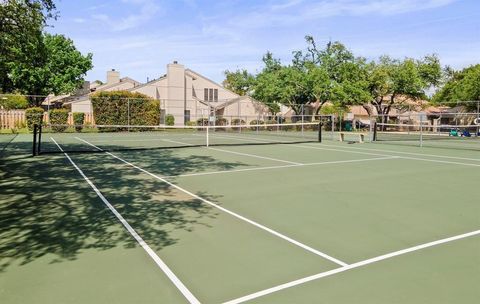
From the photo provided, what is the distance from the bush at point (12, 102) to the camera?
1631 inches

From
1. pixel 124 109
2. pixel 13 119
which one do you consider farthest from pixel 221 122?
pixel 13 119

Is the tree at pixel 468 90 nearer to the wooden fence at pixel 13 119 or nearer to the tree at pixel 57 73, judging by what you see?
the wooden fence at pixel 13 119

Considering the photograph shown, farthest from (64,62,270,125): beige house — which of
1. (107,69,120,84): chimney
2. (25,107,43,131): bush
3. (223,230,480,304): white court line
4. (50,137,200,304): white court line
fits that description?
(223,230,480,304): white court line

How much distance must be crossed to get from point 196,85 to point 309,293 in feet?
171

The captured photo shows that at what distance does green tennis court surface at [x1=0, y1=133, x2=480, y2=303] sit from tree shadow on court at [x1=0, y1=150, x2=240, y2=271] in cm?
3

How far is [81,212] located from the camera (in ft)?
24.0

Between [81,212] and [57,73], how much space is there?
53029 mm

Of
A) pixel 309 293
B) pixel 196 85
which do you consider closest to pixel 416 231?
pixel 309 293

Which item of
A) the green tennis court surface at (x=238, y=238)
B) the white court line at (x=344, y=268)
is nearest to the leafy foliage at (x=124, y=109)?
the green tennis court surface at (x=238, y=238)

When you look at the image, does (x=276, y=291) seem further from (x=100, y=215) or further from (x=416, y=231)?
(x=100, y=215)

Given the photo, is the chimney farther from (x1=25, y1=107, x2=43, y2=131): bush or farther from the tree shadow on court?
the tree shadow on court

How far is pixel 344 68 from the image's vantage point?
51.9 meters

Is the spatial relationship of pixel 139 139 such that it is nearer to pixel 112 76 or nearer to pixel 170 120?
pixel 170 120

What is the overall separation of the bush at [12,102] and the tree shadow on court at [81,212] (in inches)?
1347
